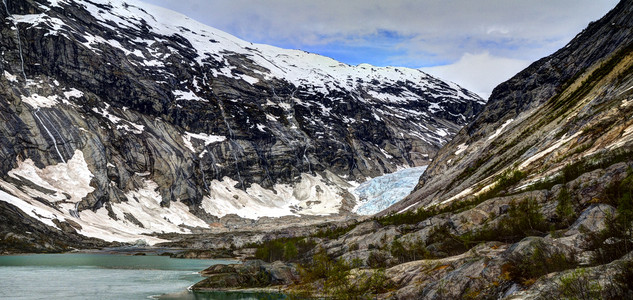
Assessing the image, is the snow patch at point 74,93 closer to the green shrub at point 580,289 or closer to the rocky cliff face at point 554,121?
the rocky cliff face at point 554,121

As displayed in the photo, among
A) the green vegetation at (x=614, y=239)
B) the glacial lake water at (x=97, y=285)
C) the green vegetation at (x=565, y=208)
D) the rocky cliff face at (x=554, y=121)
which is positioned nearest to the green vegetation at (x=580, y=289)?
the green vegetation at (x=614, y=239)

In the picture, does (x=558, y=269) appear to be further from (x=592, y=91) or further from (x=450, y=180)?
(x=450, y=180)

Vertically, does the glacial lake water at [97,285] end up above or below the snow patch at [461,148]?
below

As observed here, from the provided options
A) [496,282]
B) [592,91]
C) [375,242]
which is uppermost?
[592,91]

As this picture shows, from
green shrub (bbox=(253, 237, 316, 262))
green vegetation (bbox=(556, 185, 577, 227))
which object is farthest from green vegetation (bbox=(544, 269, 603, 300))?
green shrub (bbox=(253, 237, 316, 262))

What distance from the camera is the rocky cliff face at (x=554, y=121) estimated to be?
5441cm

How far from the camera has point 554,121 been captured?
77.0m

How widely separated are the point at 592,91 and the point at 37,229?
5278 inches

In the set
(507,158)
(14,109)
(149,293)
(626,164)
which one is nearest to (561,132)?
(507,158)

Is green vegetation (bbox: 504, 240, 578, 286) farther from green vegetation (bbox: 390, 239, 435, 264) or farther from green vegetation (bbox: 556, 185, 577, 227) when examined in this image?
green vegetation (bbox: 390, 239, 435, 264)

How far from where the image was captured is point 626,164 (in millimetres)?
36594

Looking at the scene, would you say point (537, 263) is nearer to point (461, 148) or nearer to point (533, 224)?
point (533, 224)

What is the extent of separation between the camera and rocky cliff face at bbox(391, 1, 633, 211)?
5441 cm

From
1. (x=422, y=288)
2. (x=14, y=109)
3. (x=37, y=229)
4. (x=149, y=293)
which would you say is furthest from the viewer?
(x=14, y=109)
